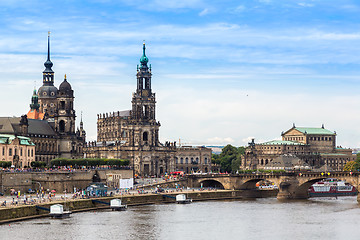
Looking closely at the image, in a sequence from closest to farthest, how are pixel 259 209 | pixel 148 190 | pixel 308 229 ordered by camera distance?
1. pixel 308 229
2. pixel 259 209
3. pixel 148 190

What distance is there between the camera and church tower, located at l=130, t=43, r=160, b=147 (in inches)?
7136

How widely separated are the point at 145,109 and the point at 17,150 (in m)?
49.2

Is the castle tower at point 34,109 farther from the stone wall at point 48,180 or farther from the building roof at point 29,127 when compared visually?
the stone wall at point 48,180

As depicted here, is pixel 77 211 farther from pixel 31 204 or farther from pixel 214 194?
pixel 214 194

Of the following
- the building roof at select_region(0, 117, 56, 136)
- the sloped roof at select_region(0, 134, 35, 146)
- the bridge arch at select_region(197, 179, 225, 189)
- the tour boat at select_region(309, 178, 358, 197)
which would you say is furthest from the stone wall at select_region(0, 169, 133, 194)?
the tour boat at select_region(309, 178, 358, 197)

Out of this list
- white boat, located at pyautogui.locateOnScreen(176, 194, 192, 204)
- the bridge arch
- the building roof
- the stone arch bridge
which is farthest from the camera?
the bridge arch

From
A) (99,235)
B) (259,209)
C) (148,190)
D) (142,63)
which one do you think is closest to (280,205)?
(259,209)

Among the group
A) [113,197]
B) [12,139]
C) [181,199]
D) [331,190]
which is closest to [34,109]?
[12,139]

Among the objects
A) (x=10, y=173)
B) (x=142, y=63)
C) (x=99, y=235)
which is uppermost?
(x=142, y=63)

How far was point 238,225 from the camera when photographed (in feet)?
306

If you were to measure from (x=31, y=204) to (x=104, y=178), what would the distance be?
159 ft

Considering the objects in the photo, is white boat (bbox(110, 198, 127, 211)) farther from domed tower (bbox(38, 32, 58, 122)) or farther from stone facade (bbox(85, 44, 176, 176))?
domed tower (bbox(38, 32, 58, 122))

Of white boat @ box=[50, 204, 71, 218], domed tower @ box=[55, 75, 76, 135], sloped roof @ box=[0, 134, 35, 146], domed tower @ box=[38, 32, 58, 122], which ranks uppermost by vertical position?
domed tower @ box=[38, 32, 58, 122]

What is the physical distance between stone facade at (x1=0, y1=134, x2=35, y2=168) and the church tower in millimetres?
36982
